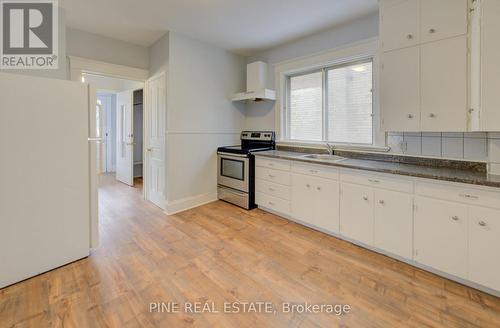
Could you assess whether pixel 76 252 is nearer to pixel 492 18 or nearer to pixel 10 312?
pixel 10 312

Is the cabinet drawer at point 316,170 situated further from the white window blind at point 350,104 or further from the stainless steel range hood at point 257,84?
the stainless steel range hood at point 257,84

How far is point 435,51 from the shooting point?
6.98ft

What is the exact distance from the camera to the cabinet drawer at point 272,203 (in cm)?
331

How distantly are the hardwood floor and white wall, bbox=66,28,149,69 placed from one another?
2471 millimetres

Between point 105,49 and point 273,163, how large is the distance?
2.97m

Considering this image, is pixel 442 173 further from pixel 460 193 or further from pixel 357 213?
pixel 357 213

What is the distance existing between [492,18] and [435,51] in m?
0.38

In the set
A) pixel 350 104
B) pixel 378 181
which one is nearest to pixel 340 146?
pixel 350 104

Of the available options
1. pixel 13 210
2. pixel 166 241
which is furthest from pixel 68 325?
pixel 166 241

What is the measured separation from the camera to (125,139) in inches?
214

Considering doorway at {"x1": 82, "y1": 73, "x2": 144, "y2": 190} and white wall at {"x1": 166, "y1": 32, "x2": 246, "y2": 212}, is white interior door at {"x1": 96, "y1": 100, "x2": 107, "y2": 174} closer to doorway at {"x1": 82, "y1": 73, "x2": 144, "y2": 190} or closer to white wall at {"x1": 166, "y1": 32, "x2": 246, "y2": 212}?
doorway at {"x1": 82, "y1": 73, "x2": 144, "y2": 190}

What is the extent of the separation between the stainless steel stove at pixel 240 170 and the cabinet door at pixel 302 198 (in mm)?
788

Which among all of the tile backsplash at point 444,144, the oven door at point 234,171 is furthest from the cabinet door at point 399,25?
the oven door at point 234,171

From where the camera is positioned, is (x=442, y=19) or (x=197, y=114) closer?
(x=442, y=19)
